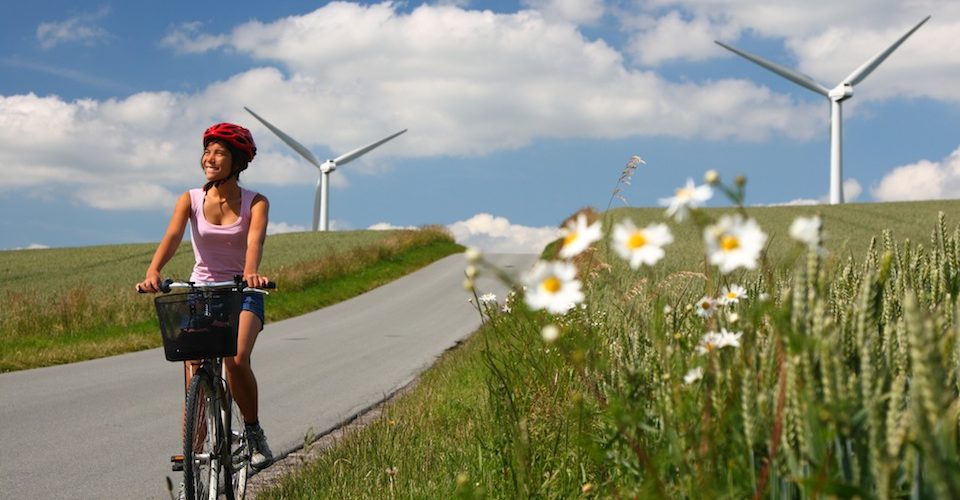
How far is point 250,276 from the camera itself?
4.73 m

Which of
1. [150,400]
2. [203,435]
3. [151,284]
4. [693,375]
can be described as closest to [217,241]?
[151,284]

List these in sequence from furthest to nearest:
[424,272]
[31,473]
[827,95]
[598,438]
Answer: [827,95] < [424,272] < [31,473] < [598,438]

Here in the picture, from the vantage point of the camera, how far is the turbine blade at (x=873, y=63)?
33.8m

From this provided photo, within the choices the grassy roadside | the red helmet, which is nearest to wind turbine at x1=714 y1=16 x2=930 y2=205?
the grassy roadside

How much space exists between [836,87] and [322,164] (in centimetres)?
2561

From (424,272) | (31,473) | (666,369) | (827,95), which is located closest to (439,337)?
(31,473)

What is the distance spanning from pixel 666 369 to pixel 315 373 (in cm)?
974

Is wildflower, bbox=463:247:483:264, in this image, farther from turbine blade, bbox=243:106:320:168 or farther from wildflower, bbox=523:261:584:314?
turbine blade, bbox=243:106:320:168

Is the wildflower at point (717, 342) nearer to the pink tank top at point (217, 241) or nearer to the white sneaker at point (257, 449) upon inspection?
the pink tank top at point (217, 241)

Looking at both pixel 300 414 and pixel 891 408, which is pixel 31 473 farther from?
pixel 891 408

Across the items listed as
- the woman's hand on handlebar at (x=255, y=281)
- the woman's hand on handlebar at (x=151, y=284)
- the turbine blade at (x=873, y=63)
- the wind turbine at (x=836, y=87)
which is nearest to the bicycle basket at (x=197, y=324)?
the woman's hand on handlebar at (x=255, y=281)

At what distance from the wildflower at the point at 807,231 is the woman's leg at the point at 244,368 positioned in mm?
3703

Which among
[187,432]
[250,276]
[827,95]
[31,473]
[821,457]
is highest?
[827,95]

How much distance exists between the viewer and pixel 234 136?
5074 millimetres
